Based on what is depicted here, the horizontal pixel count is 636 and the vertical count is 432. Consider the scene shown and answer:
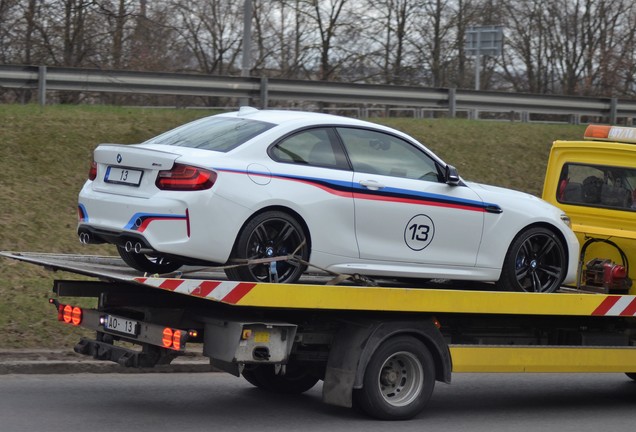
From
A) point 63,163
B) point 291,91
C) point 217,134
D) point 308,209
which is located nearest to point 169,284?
point 308,209

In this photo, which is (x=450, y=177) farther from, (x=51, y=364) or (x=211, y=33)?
(x=211, y=33)

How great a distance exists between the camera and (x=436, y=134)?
19359 millimetres

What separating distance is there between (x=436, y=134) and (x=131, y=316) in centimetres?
1222

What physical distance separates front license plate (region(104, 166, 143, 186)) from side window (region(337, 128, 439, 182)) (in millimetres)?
1727

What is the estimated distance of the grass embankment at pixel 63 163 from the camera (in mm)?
10875

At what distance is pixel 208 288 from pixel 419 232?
2.12 m

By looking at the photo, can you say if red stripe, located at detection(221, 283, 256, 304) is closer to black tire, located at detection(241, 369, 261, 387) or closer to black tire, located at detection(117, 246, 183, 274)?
black tire, located at detection(117, 246, 183, 274)

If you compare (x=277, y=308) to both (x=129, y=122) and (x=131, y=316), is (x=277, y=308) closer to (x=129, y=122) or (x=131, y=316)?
(x=131, y=316)

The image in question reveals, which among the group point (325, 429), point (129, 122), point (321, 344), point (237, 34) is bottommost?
point (325, 429)

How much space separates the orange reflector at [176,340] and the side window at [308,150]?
1527 millimetres

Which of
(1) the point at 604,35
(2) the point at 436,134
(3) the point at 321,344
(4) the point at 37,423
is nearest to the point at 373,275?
(3) the point at 321,344

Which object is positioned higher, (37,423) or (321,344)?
(321,344)

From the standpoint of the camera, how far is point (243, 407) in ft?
28.4

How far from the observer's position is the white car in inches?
290
